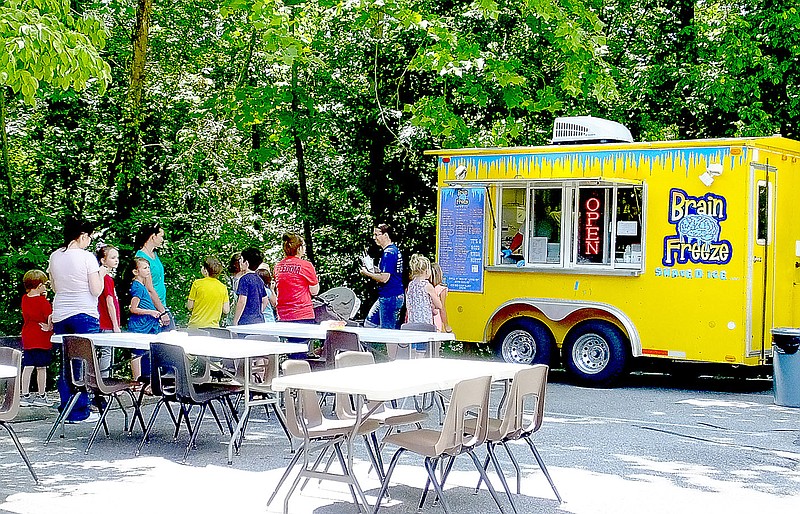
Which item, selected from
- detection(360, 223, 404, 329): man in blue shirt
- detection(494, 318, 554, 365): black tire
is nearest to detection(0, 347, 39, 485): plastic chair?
detection(360, 223, 404, 329): man in blue shirt

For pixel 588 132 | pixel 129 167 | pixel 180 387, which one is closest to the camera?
pixel 180 387

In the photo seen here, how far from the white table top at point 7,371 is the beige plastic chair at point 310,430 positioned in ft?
5.61

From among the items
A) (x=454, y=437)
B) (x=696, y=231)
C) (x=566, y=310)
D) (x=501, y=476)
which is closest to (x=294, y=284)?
(x=566, y=310)

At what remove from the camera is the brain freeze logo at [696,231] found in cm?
1225

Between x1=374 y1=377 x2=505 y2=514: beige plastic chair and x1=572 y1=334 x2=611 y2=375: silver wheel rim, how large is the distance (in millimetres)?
6532

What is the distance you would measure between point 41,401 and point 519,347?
5695mm

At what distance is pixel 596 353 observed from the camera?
13.2 metres

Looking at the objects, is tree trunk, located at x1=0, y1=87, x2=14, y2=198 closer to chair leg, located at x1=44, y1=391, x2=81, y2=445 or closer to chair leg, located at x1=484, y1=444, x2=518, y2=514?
chair leg, located at x1=44, y1=391, x2=81, y2=445

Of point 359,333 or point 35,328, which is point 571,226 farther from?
point 35,328

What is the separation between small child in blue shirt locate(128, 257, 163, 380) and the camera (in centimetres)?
1094

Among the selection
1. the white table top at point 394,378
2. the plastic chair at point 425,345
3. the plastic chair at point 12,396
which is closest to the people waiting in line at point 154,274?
the plastic chair at point 425,345

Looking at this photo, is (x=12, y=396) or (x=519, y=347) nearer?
(x=12, y=396)

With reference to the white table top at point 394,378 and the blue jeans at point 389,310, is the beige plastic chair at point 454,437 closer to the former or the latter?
the white table top at point 394,378

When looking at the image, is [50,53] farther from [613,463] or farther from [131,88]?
[131,88]
